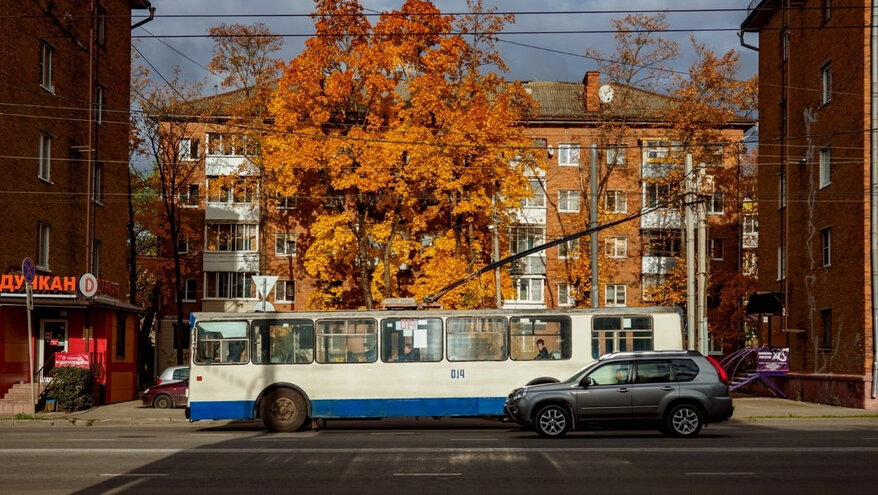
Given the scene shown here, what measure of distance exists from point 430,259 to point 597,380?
75.8ft

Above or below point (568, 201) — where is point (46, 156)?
below

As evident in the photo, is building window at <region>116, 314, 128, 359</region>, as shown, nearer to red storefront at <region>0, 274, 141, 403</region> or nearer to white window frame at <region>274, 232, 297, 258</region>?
red storefront at <region>0, 274, 141, 403</region>

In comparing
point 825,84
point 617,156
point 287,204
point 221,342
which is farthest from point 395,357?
point 287,204

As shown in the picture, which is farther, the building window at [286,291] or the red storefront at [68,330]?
the building window at [286,291]

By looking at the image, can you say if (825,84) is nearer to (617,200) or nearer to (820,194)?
(820,194)

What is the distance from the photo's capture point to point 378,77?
41.8 m

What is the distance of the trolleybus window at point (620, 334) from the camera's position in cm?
2284

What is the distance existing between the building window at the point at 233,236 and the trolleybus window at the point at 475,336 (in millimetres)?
39669

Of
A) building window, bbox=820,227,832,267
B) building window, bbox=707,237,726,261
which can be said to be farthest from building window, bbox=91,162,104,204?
building window, bbox=707,237,726,261

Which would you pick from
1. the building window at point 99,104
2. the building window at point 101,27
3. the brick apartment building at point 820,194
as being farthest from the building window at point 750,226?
the building window at point 101,27

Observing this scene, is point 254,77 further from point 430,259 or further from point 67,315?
point 67,315

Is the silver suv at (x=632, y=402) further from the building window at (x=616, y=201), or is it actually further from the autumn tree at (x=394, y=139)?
the building window at (x=616, y=201)

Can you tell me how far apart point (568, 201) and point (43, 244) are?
113 feet

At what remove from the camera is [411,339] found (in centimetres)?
2330
